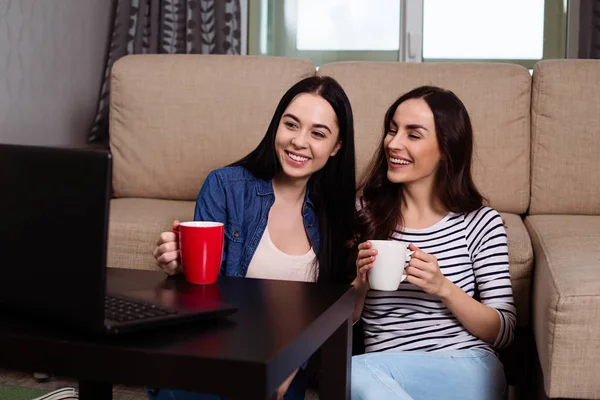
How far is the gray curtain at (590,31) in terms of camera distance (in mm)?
3195

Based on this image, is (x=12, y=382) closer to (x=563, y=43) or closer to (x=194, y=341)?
(x=194, y=341)

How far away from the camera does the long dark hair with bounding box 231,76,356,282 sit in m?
1.50

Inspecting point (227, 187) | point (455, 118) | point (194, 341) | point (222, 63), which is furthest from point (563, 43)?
point (194, 341)

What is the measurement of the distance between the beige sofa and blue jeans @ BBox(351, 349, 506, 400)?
278 mm

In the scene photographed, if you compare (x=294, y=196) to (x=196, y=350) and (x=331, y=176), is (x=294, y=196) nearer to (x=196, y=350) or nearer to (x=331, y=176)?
(x=331, y=176)

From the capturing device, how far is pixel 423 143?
1500mm

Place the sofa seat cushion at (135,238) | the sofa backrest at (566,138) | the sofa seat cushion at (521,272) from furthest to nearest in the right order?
the sofa backrest at (566,138), the sofa seat cushion at (135,238), the sofa seat cushion at (521,272)

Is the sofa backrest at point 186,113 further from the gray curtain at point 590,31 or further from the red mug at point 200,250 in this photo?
the gray curtain at point 590,31

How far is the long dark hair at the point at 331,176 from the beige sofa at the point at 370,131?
1.30ft

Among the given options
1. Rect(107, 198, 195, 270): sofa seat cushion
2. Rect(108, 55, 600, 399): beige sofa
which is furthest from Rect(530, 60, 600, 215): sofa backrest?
Rect(107, 198, 195, 270): sofa seat cushion

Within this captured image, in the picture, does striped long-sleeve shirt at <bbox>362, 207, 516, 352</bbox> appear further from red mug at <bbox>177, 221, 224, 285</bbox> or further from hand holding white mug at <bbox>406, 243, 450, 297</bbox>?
red mug at <bbox>177, 221, 224, 285</bbox>

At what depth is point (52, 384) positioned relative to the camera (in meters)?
1.96

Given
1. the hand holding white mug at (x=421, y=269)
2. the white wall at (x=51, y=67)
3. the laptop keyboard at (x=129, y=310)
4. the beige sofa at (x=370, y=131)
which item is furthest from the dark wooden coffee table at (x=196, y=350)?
the white wall at (x=51, y=67)

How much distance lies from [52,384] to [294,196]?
2.99ft
